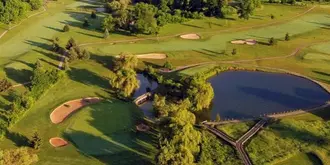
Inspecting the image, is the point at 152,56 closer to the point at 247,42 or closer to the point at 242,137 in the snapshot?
the point at 247,42

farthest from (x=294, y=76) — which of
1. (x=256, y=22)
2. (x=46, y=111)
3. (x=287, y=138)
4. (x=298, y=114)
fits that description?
(x=46, y=111)

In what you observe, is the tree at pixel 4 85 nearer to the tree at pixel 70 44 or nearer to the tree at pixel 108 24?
the tree at pixel 70 44

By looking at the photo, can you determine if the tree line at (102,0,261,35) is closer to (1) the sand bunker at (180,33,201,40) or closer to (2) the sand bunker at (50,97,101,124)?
(1) the sand bunker at (180,33,201,40)

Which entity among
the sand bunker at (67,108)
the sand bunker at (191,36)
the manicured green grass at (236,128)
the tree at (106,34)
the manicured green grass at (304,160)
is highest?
the tree at (106,34)

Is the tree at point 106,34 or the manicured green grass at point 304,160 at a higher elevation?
the tree at point 106,34

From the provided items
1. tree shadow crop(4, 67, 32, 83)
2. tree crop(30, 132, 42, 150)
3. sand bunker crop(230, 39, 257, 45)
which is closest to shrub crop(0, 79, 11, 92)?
tree shadow crop(4, 67, 32, 83)

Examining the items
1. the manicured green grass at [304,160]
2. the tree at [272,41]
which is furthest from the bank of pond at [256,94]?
the tree at [272,41]

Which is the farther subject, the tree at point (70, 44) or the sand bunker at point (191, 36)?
the sand bunker at point (191, 36)
